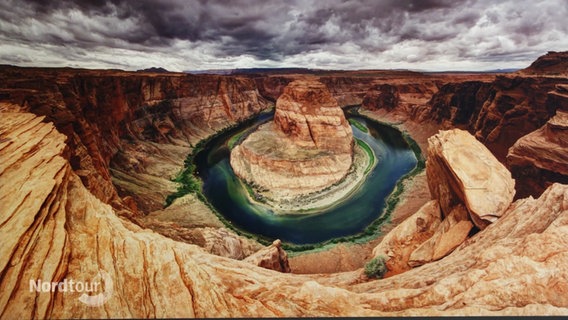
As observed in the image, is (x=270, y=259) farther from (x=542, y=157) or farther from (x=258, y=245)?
(x=542, y=157)

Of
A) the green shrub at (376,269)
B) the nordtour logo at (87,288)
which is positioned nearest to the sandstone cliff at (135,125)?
the nordtour logo at (87,288)

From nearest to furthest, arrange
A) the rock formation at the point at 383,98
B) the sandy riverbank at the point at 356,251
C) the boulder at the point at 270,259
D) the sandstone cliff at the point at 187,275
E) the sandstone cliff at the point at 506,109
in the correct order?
the sandstone cliff at the point at 187,275 < the boulder at the point at 270,259 < the sandy riverbank at the point at 356,251 < the sandstone cliff at the point at 506,109 < the rock formation at the point at 383,98

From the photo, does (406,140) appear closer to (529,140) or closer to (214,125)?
(529,140)

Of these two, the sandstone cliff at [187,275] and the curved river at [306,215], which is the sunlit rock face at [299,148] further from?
the sandstone cliff at [187,275]

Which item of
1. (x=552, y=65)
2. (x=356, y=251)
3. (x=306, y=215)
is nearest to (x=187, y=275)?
(x=356, y=251)

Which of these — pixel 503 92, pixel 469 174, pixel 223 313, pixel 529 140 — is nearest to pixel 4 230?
pixel 223 313
